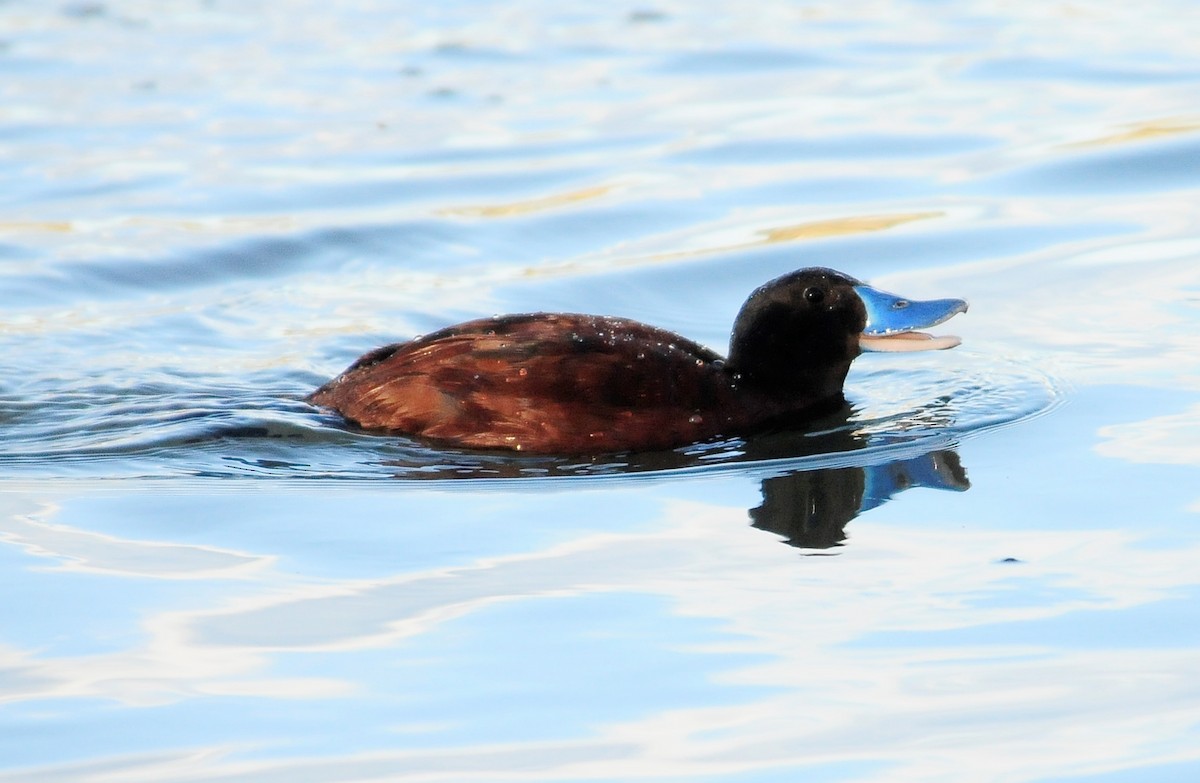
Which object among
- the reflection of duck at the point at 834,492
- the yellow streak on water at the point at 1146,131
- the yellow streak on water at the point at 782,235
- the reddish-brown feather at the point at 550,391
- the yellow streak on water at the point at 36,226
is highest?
the yellow streak on water at the point at 1146,131

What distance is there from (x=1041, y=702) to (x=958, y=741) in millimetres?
267

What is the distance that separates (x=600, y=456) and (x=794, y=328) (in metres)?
0.99

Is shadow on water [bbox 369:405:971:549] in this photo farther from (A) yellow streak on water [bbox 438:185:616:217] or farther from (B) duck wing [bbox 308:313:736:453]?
(A) yellow streak on water [bbox 438:185:616:217]

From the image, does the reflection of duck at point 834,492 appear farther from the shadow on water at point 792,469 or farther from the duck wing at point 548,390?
the duck wing at point 548,390

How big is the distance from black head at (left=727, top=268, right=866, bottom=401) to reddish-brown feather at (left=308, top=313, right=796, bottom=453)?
0.25 m

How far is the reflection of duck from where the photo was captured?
17.0 ft

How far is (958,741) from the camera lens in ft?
12.3

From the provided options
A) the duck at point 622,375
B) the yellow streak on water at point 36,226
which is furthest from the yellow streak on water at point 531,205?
the duck at point 622,375

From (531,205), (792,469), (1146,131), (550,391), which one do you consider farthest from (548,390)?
(1146,131)

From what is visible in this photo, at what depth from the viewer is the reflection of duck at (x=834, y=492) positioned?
5.18 metres

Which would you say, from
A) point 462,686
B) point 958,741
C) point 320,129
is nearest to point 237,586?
point 462,686

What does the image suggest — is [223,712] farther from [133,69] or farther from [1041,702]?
[133,69]

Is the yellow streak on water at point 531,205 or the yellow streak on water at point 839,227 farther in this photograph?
the yellow streak on water at point 531,205

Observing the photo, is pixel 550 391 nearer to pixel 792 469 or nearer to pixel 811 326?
pixel 792 469
